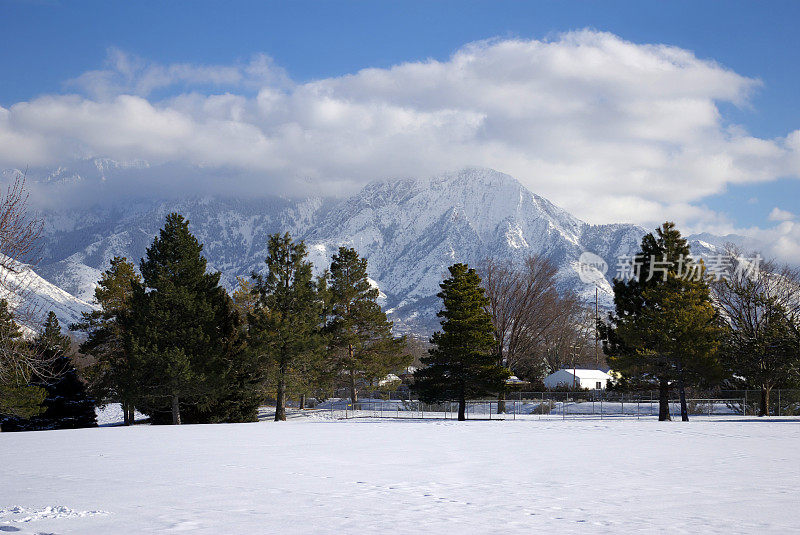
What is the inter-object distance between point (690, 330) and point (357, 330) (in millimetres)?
32319

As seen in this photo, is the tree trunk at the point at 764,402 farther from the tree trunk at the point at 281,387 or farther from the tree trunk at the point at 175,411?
the tree trunk at the point at 175,411

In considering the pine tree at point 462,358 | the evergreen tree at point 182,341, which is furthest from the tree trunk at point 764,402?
the evergreen tree at point 182,341

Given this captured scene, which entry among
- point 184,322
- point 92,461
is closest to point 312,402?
point 184,322

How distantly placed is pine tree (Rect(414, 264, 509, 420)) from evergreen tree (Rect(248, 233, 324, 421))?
904 centimetres

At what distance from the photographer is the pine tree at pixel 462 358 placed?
51719 millimetres

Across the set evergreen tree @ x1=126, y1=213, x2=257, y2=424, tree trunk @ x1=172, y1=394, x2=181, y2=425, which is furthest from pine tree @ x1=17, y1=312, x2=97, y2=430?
tree trunk @ x1=172, y1=394, x2=181, y2=425

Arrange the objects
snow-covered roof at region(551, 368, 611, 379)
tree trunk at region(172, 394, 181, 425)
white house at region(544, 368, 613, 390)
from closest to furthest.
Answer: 1. tree trunk at region(172, 394, 181, 425)
2. white house at region(544, 368, 613, 390)
3. snow-covered roof at region(551, 368, 611, 379)

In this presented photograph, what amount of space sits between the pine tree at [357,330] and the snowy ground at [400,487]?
36811mm

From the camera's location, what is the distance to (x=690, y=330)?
146 ft

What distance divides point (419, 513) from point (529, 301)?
55091mm

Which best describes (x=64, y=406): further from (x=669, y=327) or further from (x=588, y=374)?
(x=588, y=374)

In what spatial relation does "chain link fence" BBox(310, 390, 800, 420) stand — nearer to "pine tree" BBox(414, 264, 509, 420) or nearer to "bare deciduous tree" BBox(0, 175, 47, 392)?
"pine tree" BBox(414, 264, 509, 420)

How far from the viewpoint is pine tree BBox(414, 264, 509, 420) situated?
51719mm

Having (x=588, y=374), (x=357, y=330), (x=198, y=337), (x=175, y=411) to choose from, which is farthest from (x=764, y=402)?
(x=175, y=411)
